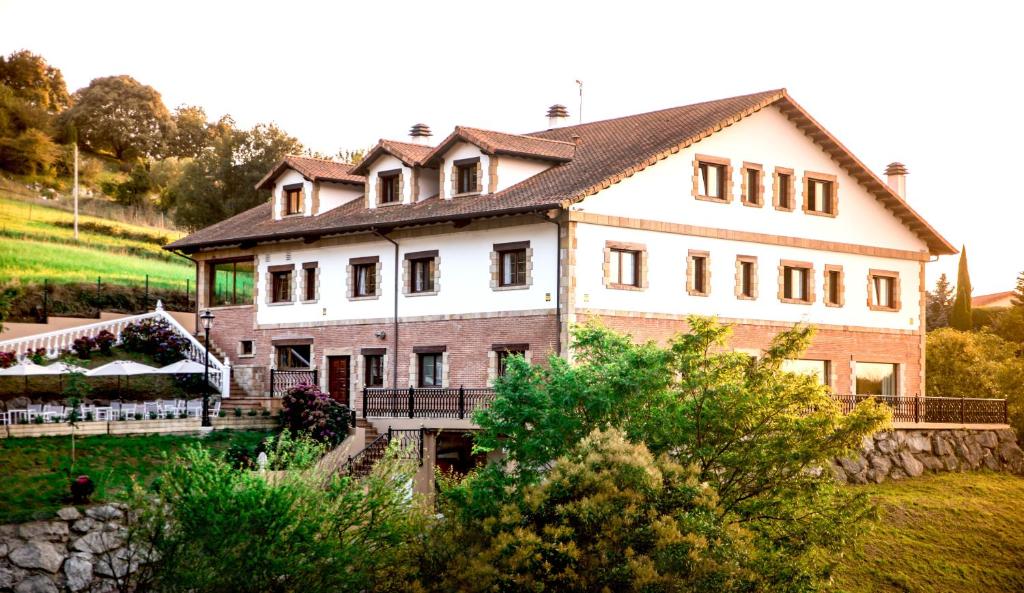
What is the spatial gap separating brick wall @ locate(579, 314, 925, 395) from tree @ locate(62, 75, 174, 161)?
6418 cm

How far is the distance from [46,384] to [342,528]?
18.3 m

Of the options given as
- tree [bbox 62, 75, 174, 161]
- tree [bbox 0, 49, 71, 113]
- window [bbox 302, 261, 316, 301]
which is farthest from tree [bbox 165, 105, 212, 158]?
window [bbox 302, 261, 316, 301]

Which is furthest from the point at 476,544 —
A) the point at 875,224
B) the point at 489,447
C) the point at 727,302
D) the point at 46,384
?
the point at 875,224

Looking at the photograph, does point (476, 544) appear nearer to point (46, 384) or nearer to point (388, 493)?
point (388, 493)

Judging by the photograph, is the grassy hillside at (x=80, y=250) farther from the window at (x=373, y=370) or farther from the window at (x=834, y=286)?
the window at (x=834, y=286)

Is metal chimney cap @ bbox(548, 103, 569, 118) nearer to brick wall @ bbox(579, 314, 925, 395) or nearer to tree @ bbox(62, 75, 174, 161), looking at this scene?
brick wall @ bbox(579, 314, 925, 395)

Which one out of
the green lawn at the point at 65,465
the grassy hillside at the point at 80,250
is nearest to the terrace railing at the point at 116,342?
the green lawn at the point at 65,465

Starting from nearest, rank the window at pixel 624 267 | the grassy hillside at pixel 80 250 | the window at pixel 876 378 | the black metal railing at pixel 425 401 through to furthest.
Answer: the black metal railing at pixel 425 401
the window at pixel 624 267
the window at pixel 876 378
the grassy hillside at pixel 80 250

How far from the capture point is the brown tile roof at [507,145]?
128ft

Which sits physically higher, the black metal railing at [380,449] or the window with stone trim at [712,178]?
the window with stone trim at [712,178]

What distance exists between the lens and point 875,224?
43.7 m

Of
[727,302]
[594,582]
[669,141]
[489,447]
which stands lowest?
[594,582]

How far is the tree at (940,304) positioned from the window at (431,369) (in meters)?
42.2

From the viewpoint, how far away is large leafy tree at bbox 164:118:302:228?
229 ft
